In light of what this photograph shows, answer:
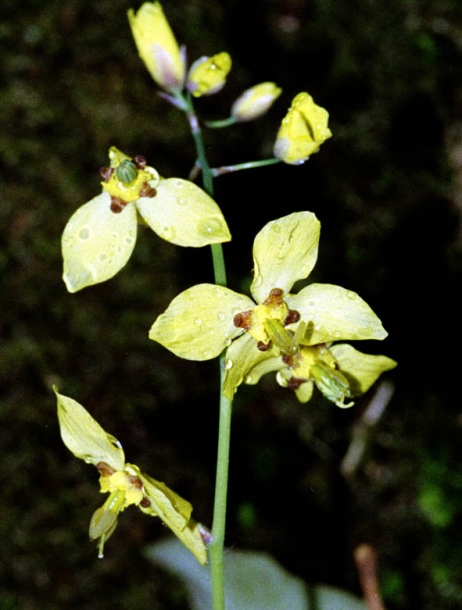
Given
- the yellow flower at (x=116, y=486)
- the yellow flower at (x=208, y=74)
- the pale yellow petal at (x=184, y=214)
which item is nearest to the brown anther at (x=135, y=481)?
the yellow flower at (x=116, y=486)

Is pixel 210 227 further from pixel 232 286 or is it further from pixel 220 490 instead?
pixel 232 286

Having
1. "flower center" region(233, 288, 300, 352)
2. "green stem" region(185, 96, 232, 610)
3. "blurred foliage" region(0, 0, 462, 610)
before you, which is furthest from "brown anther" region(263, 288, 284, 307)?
"blurred foliage" region(0, 0, 462, 610)

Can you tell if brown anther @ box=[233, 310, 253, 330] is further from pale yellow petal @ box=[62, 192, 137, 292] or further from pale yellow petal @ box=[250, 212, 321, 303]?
pale yellow petal @ box=[62, 192, 137, 292]

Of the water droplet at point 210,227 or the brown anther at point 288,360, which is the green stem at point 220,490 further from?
the brown anther at point 288,360

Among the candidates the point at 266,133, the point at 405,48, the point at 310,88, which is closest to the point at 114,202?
the point at 266,133

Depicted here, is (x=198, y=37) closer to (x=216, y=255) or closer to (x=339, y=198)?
(x=339, y=198)
